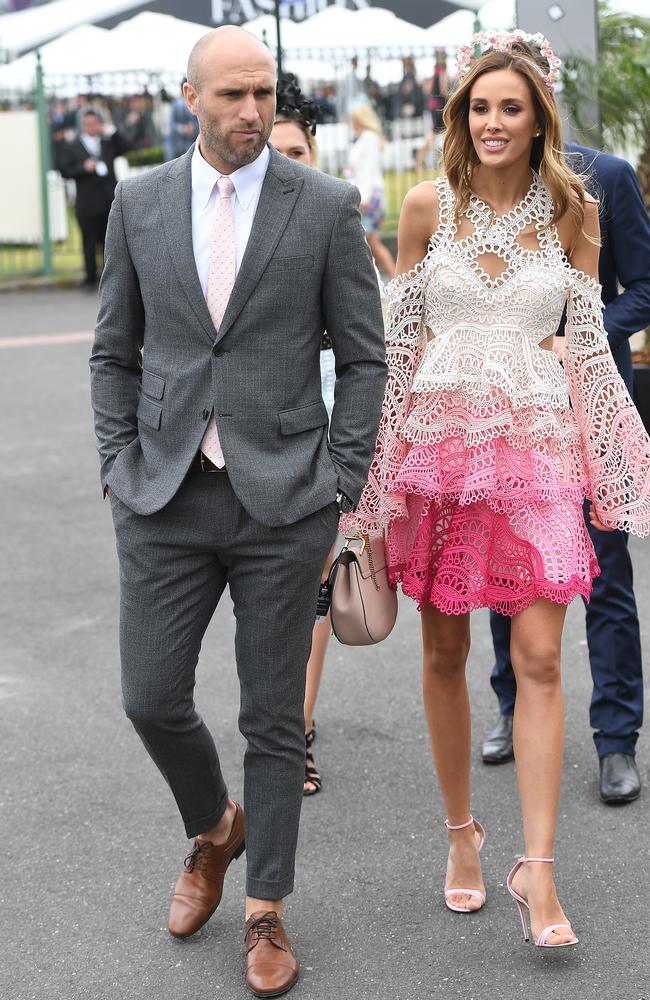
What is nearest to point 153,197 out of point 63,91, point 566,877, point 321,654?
point 321,654

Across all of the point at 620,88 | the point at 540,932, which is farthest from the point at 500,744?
the point at 620,88

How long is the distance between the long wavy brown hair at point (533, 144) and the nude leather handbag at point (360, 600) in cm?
94

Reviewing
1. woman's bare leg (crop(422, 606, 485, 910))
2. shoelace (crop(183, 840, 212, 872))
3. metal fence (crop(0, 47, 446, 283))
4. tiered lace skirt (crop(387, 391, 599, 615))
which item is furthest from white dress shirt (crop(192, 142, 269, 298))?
metal fence (crop(0, 47, 446, 283))

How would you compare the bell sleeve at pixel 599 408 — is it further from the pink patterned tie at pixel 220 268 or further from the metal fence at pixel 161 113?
the metal fence at pixel 161 113

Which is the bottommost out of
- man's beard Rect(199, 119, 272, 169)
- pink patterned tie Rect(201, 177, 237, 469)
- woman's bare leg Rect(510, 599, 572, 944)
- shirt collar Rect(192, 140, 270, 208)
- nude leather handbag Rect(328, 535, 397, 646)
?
woman's bare leg Rect(510, 599, 572, 944)

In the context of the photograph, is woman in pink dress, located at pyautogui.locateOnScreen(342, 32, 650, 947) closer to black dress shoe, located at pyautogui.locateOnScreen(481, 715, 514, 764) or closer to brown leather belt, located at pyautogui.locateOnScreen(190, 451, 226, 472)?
brown leather belt, located at pyautogui.locateOnScreen(190, 451, 226, 472)

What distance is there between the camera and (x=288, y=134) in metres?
4.41

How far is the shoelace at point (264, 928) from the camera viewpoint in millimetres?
3340

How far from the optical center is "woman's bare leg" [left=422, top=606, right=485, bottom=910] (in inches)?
144

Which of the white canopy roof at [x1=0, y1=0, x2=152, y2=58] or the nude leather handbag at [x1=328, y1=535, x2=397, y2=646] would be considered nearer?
the nude leather handbag at [x1=328, y1=535, x2=397, y2=646]

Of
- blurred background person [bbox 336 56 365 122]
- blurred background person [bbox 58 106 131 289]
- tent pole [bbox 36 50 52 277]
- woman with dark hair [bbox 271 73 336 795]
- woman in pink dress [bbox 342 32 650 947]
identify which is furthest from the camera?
blurred background person [bbox 336 56 365 122]

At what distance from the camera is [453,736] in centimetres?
371

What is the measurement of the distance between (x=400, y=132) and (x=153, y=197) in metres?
18.2

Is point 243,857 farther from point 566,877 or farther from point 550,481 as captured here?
point 550,481
